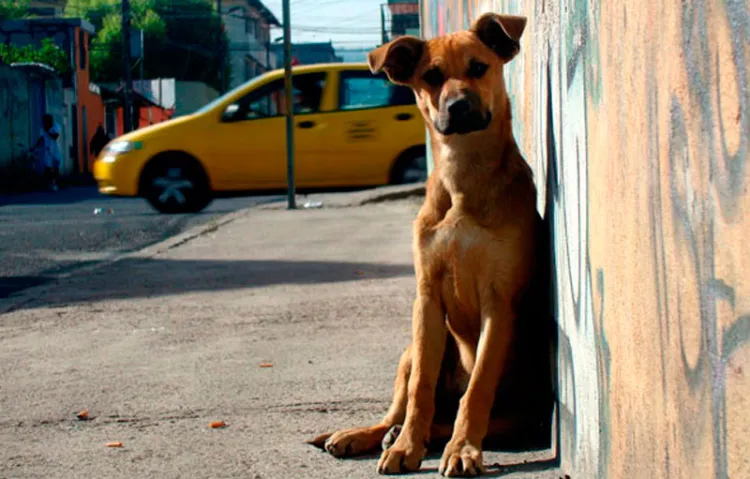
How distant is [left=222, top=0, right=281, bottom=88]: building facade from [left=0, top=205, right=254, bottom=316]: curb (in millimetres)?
64197

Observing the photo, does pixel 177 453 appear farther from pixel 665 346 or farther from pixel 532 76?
pixel 665 346

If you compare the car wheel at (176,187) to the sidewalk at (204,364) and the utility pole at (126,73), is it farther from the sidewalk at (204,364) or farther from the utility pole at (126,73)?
the utility pole at (126,73)

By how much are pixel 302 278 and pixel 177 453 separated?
4.62 m

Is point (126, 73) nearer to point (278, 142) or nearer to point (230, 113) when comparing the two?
point (278, 142)

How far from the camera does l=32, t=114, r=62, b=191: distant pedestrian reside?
25.8 meters

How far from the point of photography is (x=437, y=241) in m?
3.46

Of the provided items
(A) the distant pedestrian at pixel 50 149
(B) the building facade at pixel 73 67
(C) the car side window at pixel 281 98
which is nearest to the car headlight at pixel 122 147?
(C) the car side window at pixel 281 98

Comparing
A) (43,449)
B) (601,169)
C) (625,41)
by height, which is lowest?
(43,449)

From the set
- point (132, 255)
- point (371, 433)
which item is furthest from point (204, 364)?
point (132, 255)

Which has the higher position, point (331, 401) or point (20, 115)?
point (20, 115)

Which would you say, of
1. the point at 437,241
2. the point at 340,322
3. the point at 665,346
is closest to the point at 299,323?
the point at 340,322

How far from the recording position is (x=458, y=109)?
11.4 feet

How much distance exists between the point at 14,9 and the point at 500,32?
66608 millimetres

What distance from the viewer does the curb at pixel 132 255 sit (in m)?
7.77
